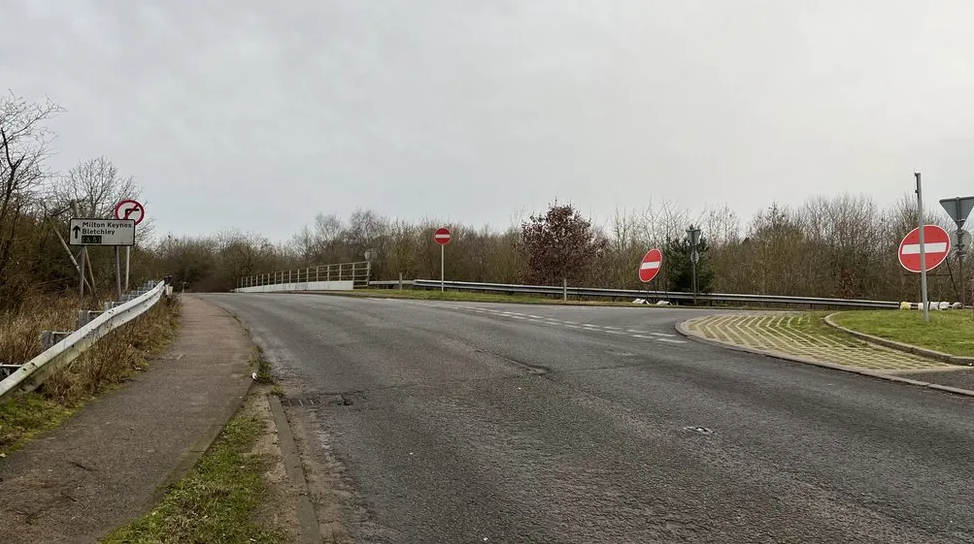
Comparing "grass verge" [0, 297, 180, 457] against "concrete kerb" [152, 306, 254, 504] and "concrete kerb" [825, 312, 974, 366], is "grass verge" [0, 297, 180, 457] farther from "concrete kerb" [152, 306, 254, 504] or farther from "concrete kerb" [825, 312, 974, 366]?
"concrete kerb" [825, 312, 974, 366]

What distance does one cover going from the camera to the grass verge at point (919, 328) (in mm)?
9578

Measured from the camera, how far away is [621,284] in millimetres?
42031

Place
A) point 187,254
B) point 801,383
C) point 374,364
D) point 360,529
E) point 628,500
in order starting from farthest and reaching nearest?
point 187,254
point 374,364
point 801,383
point 628,500
point 360,529

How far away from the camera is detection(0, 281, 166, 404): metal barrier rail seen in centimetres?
537

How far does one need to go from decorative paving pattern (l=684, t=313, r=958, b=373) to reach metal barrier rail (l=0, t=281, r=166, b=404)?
9.66 metres

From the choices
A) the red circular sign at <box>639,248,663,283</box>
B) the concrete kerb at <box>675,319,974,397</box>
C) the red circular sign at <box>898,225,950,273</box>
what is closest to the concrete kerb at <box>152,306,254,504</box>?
the concrete kerb at <box>675,319,974,397</box>

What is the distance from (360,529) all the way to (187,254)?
279ft

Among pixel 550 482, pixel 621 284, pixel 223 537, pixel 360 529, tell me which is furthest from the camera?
pixel 621 284

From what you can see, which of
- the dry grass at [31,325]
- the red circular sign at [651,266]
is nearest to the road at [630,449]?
the dry grass at [31,325]

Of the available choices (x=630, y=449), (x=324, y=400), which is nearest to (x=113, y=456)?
(x=324, y=400)

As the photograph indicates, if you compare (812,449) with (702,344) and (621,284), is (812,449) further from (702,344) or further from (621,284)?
(621,284)

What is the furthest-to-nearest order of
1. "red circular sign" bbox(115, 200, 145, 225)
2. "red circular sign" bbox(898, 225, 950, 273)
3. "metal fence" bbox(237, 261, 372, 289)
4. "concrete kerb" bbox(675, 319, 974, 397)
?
"metal fence" bbox(237, 261, 372, 289) < "red circular sign" bbox(115, 200, 145, 225) < "red circular sign" bbox(898, 225, 950, 273) < "concrete kerb" bbox(675, 319, 974, 397)

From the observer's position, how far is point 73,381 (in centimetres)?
618

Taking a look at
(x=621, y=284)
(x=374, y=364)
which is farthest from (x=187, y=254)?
(x=374, y=364)
